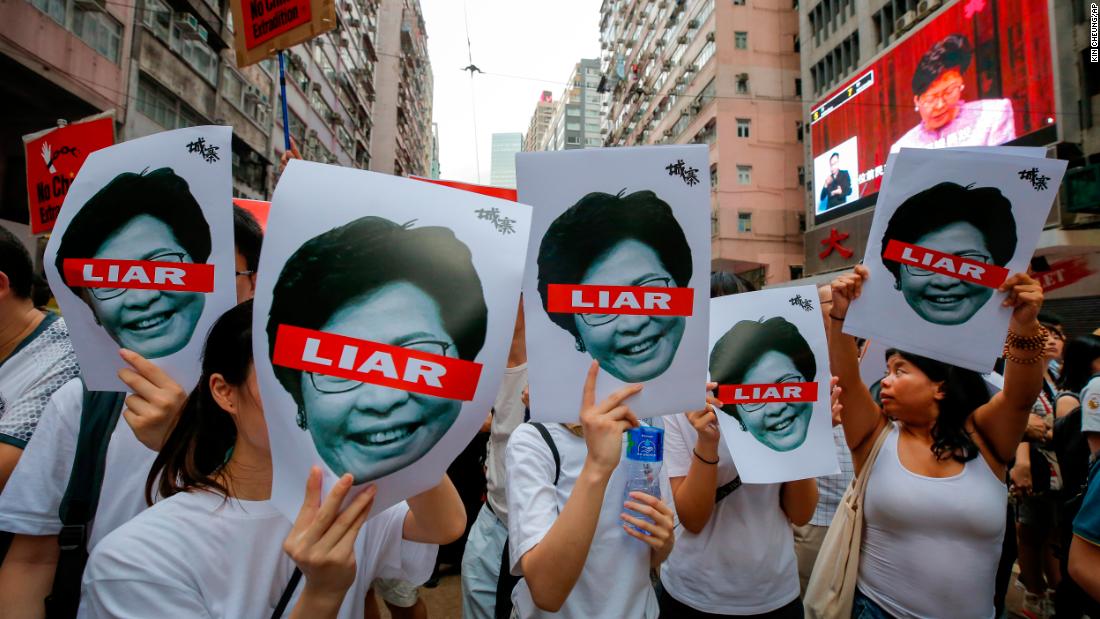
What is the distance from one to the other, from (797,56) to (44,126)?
Result: 3052 centimetres

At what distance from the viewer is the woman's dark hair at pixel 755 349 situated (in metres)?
2.07

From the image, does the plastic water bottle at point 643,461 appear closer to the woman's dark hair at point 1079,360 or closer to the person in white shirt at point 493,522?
the person in white shirt at point 493,522

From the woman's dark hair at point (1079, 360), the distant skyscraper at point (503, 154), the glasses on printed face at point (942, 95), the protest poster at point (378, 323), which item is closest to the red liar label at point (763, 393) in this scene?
the protest poster at point (378, 323)

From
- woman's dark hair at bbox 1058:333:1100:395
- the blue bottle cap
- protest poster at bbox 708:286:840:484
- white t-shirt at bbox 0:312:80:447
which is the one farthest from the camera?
woman's dark hair at bbox 1058:333:1100:395

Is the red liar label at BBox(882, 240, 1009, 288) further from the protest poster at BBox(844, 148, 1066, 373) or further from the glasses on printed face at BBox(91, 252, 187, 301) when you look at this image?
the glasses on printed face at BBox(91, 252, 187, 301)

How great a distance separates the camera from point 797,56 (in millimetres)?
30016

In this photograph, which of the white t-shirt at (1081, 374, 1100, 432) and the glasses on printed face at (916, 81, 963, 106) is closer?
→ the white t-shirt at (1081, 374, 1100, 432)

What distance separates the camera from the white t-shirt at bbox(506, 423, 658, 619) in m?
1.58

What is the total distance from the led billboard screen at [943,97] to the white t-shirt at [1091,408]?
399 inches

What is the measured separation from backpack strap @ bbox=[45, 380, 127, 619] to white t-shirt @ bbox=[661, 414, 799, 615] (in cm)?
168

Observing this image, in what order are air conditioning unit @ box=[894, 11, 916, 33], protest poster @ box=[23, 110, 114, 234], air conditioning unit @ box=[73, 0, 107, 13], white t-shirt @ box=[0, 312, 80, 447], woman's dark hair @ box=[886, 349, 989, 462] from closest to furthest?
1. white t-shirt @ box=[0, 312, 80, 447]
2. woman's dark hair @ box=[886, 349, 989, 462]
3. protest poster @ box=[23, 110, 114, 234]
4. air conditioning unit @ box=[73, 0, 107, 13]
5. air conditioning unit @ box=[894, 11, 916, 33]

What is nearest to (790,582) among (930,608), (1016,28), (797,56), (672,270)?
(930,608)

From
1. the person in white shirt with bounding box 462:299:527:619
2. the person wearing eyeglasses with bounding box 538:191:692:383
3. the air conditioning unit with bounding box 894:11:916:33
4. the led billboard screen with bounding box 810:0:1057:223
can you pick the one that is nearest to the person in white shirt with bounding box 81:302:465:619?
A: the person wearing eyeglasses with bounding box 538:191:692:383

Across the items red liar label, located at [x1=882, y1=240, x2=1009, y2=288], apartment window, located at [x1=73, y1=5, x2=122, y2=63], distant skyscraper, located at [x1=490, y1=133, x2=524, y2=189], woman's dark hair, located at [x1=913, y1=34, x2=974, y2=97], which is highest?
distant skyscraper, located at [x1=490, y1=133, x2=524, y2=189]
